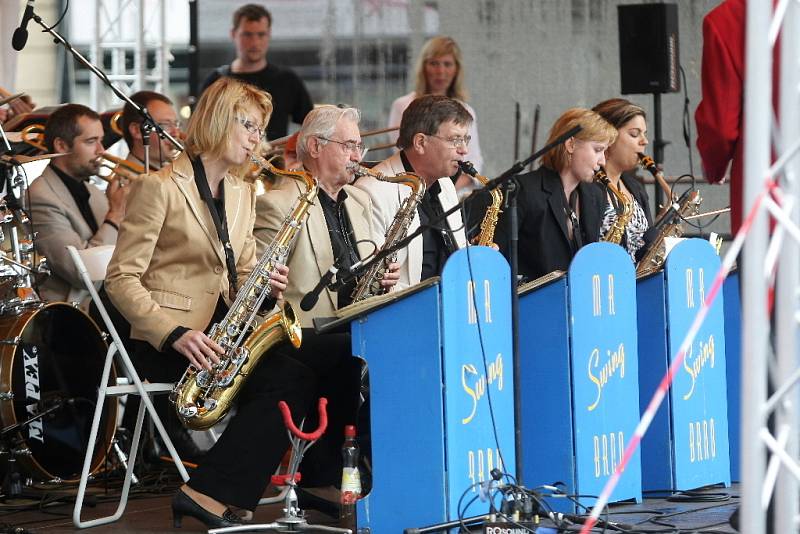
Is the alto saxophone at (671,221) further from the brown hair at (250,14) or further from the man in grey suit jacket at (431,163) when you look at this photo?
the brown hair at (250,14)

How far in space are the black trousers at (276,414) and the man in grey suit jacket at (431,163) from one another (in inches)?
26.4

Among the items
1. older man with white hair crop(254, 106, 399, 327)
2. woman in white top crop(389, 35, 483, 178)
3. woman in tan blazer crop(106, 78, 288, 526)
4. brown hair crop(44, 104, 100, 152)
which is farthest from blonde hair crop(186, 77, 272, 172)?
woman in white top crop(389, 35, 483, 178)

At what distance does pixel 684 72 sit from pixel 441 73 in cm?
172

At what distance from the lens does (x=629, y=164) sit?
6.29 m

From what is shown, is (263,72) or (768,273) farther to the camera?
(263,72)

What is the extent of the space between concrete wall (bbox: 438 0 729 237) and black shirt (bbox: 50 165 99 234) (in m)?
3.43

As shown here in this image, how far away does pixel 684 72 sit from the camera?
27.9 feet

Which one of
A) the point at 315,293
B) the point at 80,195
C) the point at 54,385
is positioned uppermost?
the point at 80,195

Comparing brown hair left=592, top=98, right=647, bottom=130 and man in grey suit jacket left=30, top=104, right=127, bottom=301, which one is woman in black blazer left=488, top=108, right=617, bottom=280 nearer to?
brown hair left=592, top=98, right=647, bottom=130

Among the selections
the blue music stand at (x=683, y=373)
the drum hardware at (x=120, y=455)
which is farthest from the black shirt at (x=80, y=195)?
the blue music stand at (x=683, y=373)

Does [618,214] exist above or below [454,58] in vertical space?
below

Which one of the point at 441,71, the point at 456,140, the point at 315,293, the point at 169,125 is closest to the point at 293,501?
the point at 315,293

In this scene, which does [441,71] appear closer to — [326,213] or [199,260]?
[326,213]

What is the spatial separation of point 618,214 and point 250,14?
334 cm
